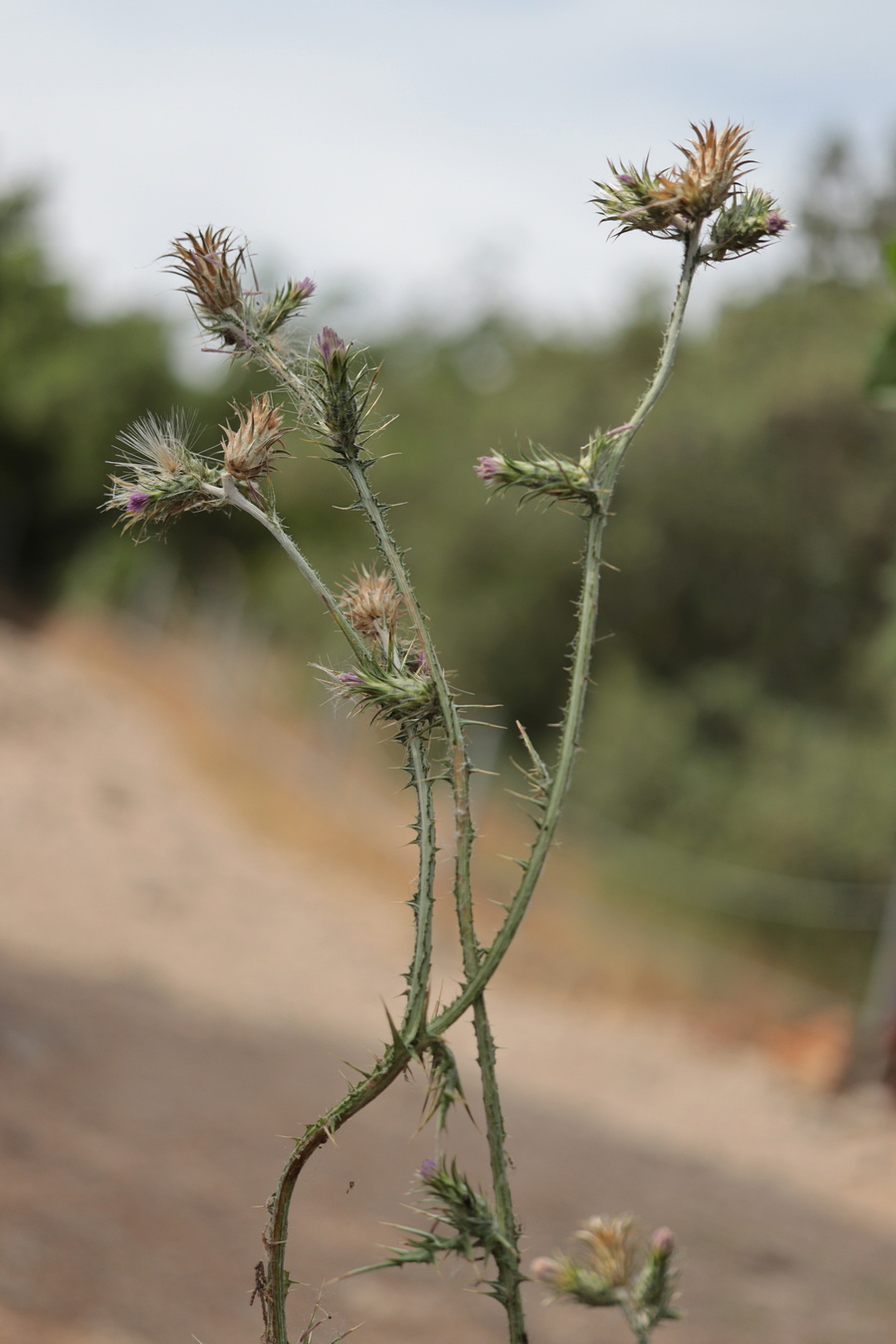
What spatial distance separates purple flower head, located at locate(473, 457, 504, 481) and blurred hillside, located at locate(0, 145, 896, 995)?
10675mm

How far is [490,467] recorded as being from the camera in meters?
1.45

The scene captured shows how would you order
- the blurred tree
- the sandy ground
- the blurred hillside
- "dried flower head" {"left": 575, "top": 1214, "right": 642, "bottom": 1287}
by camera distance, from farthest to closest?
the blurred tree
the blurred hillside
the sandy ground
"dried flower head" {"left": 575, "top": 1214, "right": 642, "bottom": 1287}

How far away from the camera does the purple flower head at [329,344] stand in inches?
54.9

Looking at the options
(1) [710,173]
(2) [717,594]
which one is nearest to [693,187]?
(1) [710,173]

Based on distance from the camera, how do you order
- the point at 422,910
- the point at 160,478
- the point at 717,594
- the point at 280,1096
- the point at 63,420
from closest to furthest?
the point at 422,910, the point at 160,478, the point at 280,1096, the point at 717,594, the point at 63,420

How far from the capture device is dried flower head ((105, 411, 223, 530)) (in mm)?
1422

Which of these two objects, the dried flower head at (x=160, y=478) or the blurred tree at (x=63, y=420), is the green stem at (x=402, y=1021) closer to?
the dried flower head at (x=160, y=478)

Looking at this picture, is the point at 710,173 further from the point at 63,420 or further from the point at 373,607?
the point at 63,420

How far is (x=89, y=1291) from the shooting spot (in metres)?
4.19

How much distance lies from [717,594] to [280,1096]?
11.3 m

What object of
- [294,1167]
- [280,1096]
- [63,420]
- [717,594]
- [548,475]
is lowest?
[294,1167]

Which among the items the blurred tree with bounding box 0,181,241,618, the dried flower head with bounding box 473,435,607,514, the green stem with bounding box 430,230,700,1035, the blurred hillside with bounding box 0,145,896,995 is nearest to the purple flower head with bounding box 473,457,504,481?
the dried flower head with bounding box 473,435,607,514

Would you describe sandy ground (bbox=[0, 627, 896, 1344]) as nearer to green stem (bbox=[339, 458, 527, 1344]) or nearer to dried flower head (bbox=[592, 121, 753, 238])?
green stem (bbox=[339, 458, 527, 1344])

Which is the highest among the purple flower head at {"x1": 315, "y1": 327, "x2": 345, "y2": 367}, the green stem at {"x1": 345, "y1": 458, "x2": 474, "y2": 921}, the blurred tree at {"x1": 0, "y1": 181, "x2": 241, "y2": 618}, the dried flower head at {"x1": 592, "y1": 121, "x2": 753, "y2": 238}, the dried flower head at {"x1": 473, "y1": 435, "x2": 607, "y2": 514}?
the blurred tree at {"x1": 0, "y1": 181, "x2": 241, "y2": 618}
